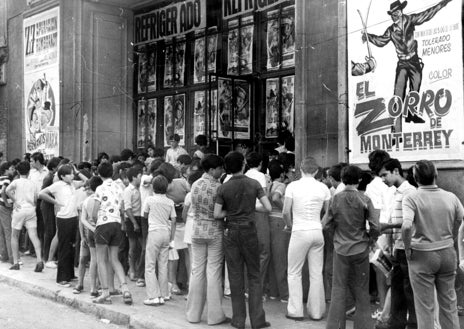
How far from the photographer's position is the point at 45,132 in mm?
17969

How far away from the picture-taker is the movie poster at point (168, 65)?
699 inches

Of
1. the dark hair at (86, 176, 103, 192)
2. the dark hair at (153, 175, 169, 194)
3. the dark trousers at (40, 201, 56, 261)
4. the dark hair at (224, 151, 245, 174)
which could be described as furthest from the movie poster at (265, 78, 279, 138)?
the dark hair at (224, 151, 245, 174)

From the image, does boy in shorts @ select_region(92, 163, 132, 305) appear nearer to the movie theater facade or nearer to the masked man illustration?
the movie theater facade

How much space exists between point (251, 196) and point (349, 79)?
12.5 ft

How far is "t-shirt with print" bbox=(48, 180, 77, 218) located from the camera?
9586 millimetres

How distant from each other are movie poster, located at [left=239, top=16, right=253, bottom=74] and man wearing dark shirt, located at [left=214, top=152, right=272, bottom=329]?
880 centimetres

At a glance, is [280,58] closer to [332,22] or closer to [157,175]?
[332,22]

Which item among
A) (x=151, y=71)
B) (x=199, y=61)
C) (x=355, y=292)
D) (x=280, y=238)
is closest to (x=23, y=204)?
(x=280, y=238)

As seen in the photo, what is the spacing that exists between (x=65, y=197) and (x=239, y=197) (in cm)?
394

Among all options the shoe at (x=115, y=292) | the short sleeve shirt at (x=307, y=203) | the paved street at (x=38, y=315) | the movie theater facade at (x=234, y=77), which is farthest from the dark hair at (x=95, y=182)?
the movie theater facade at (x=234, y=77)

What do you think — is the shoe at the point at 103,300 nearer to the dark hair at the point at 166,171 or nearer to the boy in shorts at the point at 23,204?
the dark hair at the point at 166,171

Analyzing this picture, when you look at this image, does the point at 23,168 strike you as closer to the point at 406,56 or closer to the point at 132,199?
the point at 132,199

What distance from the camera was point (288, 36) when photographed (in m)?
14.5

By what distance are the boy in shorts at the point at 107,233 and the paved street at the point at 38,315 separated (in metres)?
0.47
